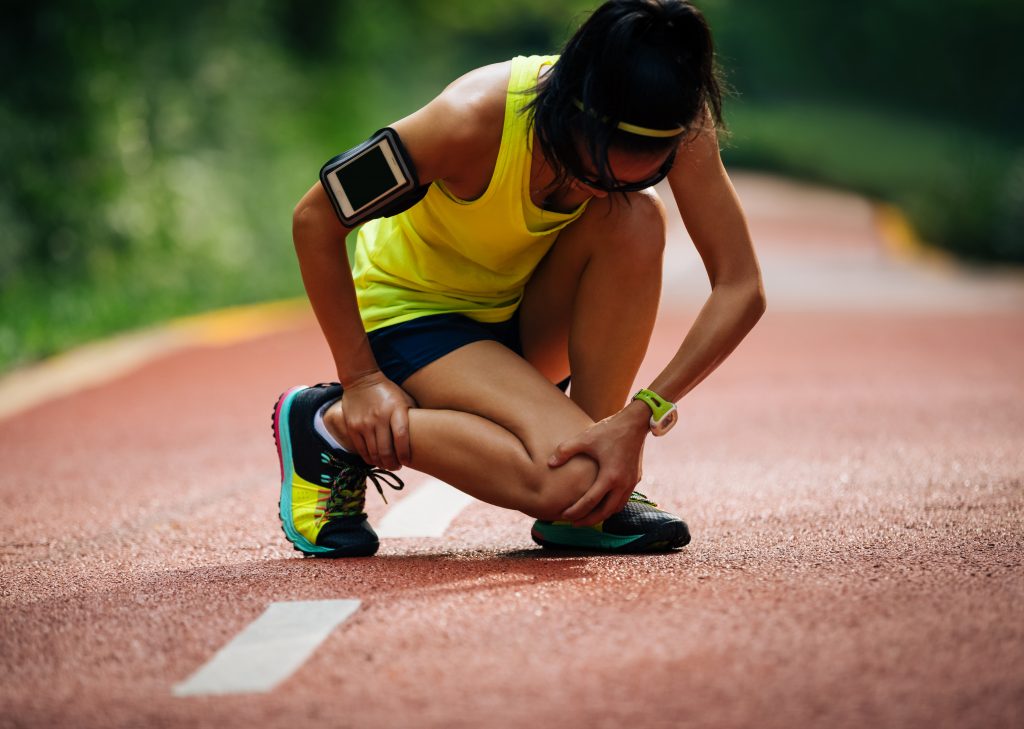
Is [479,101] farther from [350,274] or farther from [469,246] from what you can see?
[350,274]

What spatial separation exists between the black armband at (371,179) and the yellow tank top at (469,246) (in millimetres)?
226

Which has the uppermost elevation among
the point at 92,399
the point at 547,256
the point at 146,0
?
the point at 146,0

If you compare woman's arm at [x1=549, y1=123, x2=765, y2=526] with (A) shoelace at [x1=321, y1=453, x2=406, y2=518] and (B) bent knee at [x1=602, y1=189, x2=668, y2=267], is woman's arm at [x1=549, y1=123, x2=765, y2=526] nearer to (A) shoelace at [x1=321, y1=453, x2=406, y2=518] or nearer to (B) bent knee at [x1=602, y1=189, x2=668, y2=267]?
(B) bent knee at [x1=602, y1=189, x2=668, y2=267]

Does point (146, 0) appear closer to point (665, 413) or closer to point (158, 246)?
point (158, 246)

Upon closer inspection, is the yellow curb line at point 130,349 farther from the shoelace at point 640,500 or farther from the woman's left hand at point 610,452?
the woman's left hand at point 610,452

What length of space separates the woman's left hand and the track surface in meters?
0.18

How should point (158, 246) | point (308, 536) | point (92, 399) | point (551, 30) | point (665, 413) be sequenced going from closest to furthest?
point (665, 413) → point (308, 536) → point (92, 399) → point (158, 246) → point (551, 30)

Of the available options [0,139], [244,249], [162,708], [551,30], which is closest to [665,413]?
[162,708]

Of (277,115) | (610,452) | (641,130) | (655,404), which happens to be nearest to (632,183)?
(641,130)

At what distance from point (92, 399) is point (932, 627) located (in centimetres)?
702

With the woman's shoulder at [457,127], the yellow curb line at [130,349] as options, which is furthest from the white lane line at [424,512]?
the yellow curb line at [130,349]

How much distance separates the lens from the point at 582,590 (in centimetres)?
332

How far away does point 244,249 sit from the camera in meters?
18.0

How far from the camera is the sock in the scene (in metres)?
3.90
